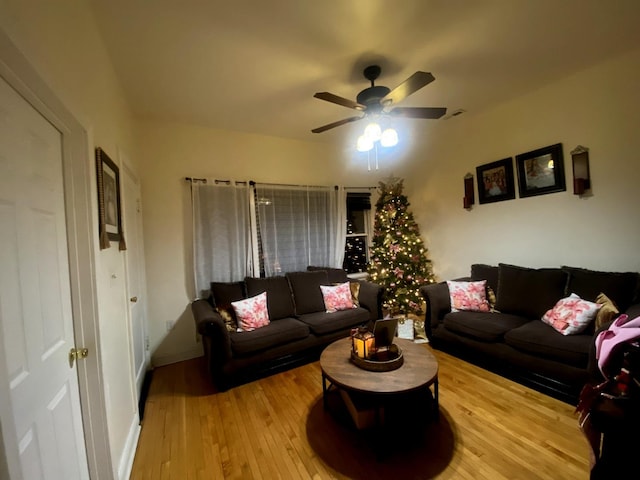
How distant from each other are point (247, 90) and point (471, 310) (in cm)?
319

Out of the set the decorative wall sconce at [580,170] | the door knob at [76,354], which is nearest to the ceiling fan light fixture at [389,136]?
the decorative wall sconce at [580,170]

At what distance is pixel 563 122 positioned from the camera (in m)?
2.75

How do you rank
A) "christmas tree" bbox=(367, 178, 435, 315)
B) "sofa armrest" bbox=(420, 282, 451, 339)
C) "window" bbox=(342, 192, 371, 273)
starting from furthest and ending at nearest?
"window" bbox=(342, 192, 371, 273) → "christmas tree" bbox=(367, 178, 435, 315) → "sofa armrest" bbox=(420, 282, 451, 339)

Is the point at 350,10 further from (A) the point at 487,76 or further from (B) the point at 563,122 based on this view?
(B) the point at 563,122

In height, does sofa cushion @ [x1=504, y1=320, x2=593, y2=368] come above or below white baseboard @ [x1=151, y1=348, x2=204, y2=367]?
above

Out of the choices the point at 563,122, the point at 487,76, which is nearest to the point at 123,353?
the point at 487,76

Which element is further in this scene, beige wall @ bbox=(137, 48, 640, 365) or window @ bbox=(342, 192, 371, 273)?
window @ bbox=(342, 192, 371, 273)

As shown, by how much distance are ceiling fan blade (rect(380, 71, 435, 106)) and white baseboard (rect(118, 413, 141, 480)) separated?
2.94m

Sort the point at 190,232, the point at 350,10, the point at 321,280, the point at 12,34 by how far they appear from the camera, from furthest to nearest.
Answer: the point at 321,280, the point at 190,232, the point at 350,10, the point at 12,34

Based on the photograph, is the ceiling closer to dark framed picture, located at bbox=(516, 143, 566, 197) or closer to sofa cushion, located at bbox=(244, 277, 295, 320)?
dark framed picture, located at bbox=(516, 143, 566, 197)

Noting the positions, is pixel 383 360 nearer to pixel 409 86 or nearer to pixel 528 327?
pixel 528 327

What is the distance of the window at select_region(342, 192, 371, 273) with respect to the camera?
14.5ft

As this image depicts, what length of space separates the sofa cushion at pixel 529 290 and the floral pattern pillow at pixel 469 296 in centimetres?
14

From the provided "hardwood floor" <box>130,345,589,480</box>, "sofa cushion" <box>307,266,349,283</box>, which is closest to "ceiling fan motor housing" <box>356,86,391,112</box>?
"sofa cushion" <box>307,266,349,283</box>
